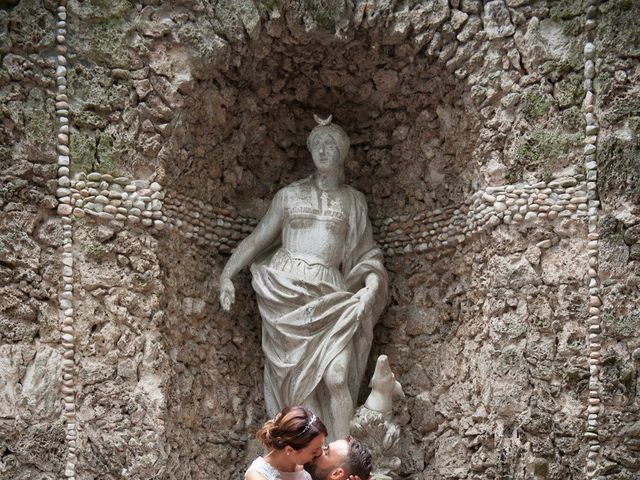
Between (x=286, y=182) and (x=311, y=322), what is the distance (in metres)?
1.19

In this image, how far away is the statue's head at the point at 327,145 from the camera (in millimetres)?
8023

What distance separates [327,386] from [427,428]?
0.73 meters

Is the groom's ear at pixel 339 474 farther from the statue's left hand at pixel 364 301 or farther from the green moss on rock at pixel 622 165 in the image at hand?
the green moss on rock at pixel 622 165

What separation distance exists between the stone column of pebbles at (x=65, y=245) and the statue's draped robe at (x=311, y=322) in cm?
107

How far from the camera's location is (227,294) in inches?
308

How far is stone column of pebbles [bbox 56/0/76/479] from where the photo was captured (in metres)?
7.23

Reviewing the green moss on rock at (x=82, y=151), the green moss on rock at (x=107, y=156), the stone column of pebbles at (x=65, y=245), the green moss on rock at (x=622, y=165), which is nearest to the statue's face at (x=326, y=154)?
the green moss on rock at (x=107, y=156)

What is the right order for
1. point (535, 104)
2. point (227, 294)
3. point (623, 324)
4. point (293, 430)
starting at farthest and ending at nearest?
point (227, 294)
point (535, 104)
point (623, 324)
point (293, 430)

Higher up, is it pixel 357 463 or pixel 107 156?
pixel 107 156

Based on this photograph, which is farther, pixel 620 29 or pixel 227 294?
pixel 227 294

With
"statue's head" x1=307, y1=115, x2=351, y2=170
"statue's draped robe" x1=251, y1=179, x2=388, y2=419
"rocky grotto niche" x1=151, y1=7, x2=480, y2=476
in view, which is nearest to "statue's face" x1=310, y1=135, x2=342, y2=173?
"statue's head" x1=307, y1=115, x2=351, y2=170

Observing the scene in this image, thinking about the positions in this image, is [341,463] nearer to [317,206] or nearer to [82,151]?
[317,206]

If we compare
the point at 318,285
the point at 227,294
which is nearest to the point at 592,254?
the point at 318,285

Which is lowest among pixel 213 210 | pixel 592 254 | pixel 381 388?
pixel 381 388
